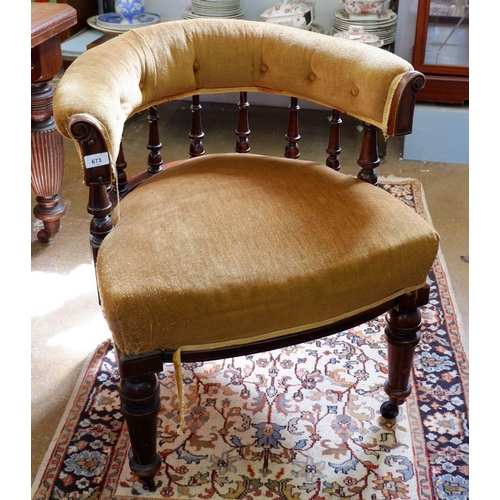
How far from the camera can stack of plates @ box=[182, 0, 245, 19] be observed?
106 inches

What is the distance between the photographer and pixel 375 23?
256 centimetres

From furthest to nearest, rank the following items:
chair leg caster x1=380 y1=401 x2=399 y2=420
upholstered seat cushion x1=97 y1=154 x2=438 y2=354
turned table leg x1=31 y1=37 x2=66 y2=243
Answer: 1. turned table leg x1=31 y1=37 x2=66 y2=243
2. chair leg caster x1=380 y1=401 x2=399 y2=420
3. upholstered seat cushion x1=97 y1=154 x2=438 y2=354

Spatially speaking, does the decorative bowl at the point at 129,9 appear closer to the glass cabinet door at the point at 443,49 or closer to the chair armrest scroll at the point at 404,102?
the glass cabinet door at the point at 443,49

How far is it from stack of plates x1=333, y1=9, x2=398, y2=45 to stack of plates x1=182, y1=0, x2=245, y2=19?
1.34 ft

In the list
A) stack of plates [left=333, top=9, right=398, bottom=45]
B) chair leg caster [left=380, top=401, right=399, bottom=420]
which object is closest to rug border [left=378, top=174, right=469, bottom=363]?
chair leg caster [left=380, top=401, right=399, bottom=420]

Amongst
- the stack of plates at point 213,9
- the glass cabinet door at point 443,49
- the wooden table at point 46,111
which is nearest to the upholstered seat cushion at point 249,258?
the wooden table at point 46,111

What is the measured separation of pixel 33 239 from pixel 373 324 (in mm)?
1080

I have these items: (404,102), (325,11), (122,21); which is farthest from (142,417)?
(325,11)

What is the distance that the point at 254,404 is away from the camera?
Answer: 1.52 metres

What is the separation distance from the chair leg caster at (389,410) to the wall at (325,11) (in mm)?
1756

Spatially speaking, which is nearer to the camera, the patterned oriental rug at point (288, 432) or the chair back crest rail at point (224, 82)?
the chair back crest rail at point (224, 82)

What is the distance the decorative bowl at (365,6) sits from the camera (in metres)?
2.56

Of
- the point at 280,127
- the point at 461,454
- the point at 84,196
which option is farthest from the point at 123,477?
the point at 280,127

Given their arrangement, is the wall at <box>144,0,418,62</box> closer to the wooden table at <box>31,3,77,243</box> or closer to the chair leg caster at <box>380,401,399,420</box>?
the wooden table at <box>31,3,77,243</box>
